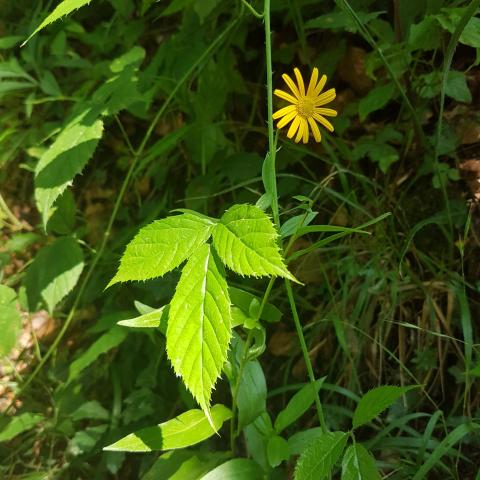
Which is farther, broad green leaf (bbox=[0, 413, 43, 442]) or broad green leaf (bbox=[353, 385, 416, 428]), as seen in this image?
broad green leaf (bbox=[0, 413, 43, 442])

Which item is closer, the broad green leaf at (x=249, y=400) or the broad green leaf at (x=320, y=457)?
the broad green leaf at (x=320, y=457)

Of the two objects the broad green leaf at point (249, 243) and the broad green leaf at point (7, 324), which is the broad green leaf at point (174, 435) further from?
the broad green leaf at point (7, 324)

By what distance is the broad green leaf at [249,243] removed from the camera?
2.01 ft

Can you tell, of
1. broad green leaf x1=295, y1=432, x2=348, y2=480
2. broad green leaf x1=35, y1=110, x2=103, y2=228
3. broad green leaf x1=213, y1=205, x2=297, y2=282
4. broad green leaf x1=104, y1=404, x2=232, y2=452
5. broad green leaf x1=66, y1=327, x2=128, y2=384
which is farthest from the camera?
broad green leaf x1=66, y1=327, x2=128, y2=384

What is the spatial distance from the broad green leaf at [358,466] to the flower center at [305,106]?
50 cm

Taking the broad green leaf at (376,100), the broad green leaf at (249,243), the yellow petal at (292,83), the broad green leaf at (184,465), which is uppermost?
the yellow petal at (292,83)

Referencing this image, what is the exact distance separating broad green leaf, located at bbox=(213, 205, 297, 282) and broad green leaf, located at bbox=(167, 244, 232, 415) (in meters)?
0.03

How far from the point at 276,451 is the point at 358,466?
0.17 meters

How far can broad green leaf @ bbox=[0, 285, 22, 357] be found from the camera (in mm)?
1331

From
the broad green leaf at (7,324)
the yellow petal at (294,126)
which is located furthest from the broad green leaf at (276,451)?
the broad green leaf at (7,324)

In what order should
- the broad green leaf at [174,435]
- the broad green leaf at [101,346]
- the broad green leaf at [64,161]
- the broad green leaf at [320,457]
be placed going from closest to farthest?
the broad green leaf at [320,457] < the broad green leaf at [174,435] < the broad green leaf at [64,161] < the broad green leaf at [101,346]

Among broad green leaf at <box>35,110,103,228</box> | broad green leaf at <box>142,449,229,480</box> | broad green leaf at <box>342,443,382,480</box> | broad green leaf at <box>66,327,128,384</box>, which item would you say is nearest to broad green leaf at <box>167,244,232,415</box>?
broad green leaf at <box>342,443,382,480</box>

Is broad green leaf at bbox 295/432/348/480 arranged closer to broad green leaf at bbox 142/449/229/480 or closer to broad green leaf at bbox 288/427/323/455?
broad green leaf at bbox 288/427/323/455

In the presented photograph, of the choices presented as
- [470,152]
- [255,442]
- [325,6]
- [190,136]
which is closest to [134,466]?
[255,442]
